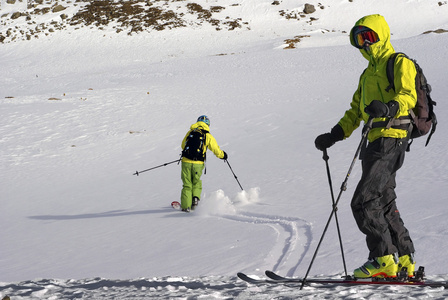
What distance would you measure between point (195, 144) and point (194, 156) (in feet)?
0.68

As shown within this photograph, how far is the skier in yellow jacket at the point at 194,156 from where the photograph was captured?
28.7 feet

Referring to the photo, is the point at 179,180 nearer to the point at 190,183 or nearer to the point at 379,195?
the point at 190,183

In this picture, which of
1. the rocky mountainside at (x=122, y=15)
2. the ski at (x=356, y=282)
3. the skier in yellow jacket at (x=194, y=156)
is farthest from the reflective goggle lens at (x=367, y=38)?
the rocky mountainside at (x=122, y=15)

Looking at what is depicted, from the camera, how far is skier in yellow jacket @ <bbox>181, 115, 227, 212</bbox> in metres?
8.75

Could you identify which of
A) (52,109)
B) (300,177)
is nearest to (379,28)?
(300,177)

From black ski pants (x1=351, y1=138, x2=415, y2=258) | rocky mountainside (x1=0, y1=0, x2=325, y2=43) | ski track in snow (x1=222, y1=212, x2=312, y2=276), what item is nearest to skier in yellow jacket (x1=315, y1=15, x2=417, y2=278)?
black ski pants (x1=351, y1=138, x2=415, y2=258)

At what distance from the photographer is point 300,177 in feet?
32.7

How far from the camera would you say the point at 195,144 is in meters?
8.74

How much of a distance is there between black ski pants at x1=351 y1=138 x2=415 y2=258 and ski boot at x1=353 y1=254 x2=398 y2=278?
0.16ft

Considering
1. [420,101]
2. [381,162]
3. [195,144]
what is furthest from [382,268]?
[195,144]

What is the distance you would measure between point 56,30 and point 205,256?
3611cm

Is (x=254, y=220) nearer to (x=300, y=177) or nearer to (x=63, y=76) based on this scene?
(x=300, y=177)

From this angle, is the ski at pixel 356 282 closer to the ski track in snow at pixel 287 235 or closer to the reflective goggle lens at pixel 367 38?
the ski track in snow at pixel 287 235

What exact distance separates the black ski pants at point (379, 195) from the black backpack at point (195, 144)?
16.3 ft
